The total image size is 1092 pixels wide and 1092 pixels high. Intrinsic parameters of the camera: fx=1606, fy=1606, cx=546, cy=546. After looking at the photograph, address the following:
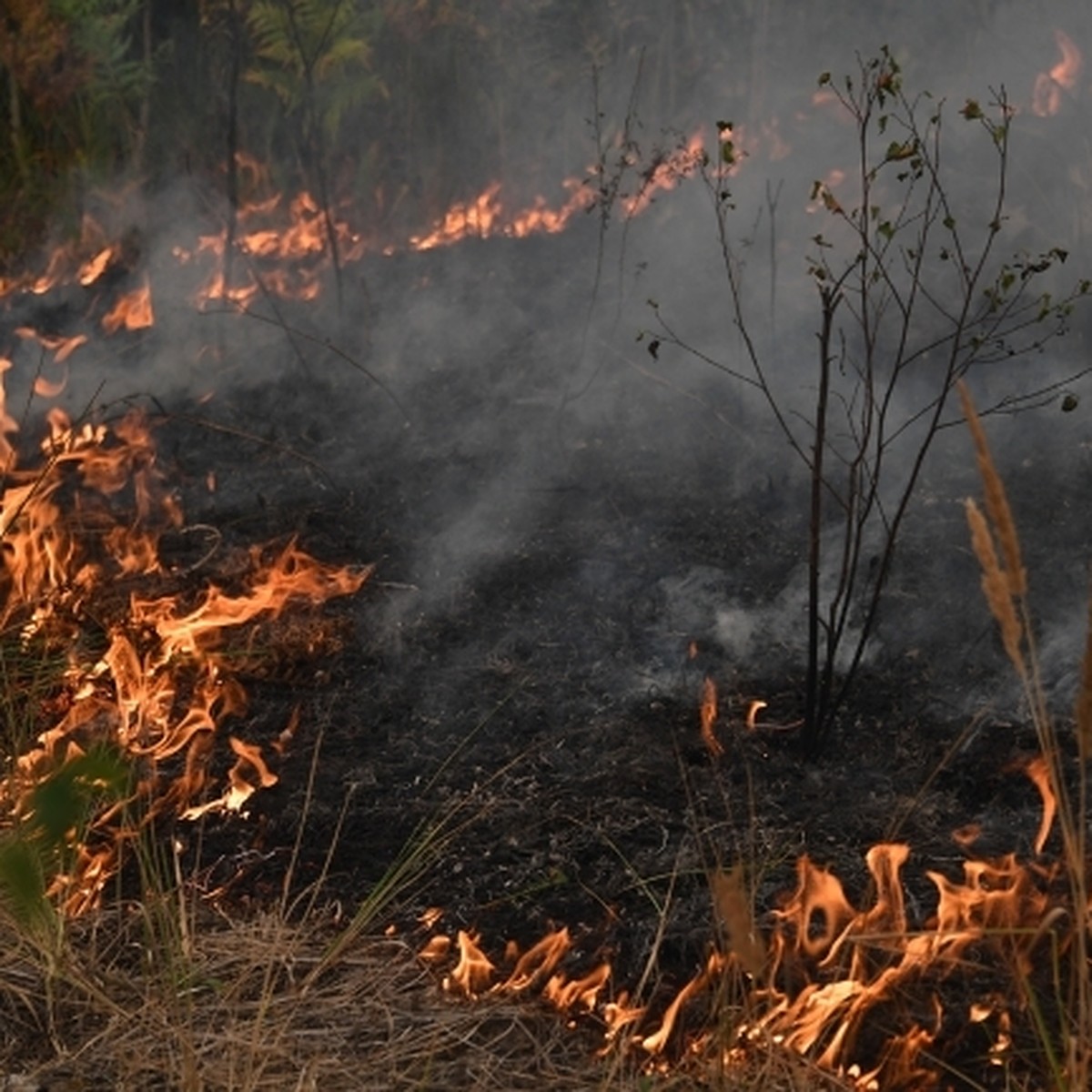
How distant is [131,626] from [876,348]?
2.57 metres

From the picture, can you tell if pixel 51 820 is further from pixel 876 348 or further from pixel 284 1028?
pixel 876 348

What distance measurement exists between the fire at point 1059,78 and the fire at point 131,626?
10.7ft

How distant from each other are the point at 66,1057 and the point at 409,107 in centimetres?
496

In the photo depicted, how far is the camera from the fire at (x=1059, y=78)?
5891 mm

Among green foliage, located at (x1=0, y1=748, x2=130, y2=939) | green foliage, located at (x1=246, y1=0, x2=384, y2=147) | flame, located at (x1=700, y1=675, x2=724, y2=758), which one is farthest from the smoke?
green foliage, located at (x1=0, y1=748, x2=130, y2=939)

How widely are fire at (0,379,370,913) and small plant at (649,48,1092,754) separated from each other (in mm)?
1278

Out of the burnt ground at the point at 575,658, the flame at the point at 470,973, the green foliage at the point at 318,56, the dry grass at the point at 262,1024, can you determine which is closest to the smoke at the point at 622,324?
the burnt ground at the point at 575,658

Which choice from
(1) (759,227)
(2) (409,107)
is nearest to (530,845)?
(1) (759,227)

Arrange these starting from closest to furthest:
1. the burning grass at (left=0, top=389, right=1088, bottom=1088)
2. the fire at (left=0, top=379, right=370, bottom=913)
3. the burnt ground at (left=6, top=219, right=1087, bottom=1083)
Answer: the burning grass at (left=0, top=389, right=1088, bottom=1088)
the burnt ground at (left=6, top=219, right=1087, bottom=1083)
the fire at (left=0, top=379, right=370, bottom=913)

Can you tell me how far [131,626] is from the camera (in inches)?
159

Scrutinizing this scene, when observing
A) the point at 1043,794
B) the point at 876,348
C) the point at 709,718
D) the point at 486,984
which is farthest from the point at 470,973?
the point at 876,348

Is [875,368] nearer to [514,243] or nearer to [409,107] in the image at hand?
[514,243]

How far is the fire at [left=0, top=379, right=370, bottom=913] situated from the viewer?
3482mm

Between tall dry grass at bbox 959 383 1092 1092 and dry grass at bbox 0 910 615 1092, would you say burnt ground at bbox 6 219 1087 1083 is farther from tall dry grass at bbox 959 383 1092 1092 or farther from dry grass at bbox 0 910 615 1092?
tall dry grass at bbox 959 383 1092 1092
